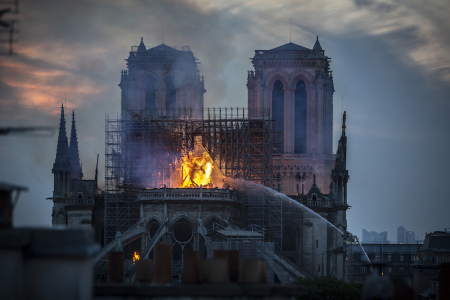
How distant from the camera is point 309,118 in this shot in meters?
90.4

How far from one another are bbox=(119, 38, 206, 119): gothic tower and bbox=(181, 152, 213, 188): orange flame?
15.1 meters

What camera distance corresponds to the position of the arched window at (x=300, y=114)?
3595 inches

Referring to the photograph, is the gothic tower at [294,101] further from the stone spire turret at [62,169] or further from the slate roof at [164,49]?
the stone spire turret at [62,169]

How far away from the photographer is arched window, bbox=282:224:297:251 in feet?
246

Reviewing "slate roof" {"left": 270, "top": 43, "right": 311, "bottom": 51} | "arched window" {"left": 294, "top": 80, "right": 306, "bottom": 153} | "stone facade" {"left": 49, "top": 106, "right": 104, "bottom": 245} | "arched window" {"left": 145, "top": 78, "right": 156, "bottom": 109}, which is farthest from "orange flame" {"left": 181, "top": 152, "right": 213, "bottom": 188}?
"slate roof" {"left": 270, "top": 43, "right": 311, "bottom": 51}

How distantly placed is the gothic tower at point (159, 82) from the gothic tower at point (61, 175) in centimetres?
887

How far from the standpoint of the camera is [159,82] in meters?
88.4

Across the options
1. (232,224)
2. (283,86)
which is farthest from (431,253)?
(232,224)

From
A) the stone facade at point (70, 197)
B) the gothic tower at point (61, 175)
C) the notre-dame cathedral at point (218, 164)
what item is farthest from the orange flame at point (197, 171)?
the gothic tower at point (61, 175)

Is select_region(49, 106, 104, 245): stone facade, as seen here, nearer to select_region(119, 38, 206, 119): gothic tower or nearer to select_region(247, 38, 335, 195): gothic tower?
select_region(119, 38, 206, 119): gothic tower

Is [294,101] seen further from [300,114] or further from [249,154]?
[249,154]

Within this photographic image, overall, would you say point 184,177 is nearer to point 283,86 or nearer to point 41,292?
point 283,86

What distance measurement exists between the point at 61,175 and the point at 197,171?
14865mm

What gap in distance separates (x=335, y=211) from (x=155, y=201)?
18.8 m
